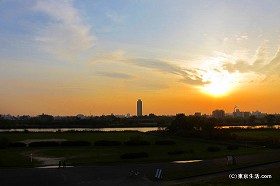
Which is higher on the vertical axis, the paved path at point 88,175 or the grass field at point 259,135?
the grass field at point 259,135

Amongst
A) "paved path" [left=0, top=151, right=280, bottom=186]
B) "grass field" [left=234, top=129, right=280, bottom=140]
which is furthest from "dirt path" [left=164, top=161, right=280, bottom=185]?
"grass field" [left=234, top=129, right=280, bottom=140]

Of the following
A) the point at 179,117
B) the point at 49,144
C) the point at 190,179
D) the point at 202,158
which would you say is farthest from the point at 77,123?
the point at 190,179

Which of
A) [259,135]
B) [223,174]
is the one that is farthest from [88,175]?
[259,135]

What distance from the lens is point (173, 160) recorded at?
36.7 metres

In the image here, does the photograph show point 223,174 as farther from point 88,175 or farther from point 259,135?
point 259,135

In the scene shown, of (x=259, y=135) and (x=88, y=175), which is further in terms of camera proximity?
(x=259, y=135)

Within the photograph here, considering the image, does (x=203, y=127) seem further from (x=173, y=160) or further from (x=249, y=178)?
(x=249, y=178)

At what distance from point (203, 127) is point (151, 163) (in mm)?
47206

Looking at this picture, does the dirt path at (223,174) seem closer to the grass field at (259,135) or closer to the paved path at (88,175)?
the paved path at (88,175)

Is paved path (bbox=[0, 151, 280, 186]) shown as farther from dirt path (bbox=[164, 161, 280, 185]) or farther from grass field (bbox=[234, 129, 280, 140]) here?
grass field (bbox=[234, 129, 280, 140])

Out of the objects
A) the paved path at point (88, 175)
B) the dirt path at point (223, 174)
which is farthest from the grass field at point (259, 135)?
the paved path at point (88, 175)

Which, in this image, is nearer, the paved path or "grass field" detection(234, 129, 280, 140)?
the paved path

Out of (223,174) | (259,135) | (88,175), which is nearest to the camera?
(223,174)

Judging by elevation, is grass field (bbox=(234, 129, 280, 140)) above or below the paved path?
above
